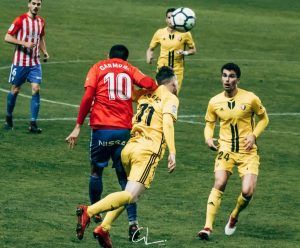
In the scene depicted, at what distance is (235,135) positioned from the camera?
1583 cm

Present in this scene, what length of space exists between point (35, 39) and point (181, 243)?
9.32 meters

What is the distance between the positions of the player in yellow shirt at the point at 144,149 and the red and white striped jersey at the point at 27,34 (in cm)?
802

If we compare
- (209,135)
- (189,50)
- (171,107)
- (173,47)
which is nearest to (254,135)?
(209,135)

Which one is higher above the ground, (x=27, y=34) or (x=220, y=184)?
(x=27, y=34)

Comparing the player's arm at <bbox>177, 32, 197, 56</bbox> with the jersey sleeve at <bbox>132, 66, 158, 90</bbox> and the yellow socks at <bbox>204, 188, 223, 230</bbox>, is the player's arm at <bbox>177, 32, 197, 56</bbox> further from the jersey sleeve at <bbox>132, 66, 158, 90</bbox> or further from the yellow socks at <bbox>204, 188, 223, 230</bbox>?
the yellow socks at <bbox>204, 188, 223, 230</bbox>

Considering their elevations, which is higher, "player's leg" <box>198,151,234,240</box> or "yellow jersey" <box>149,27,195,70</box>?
"yellow jersey" <box>149,27,195,70</box>

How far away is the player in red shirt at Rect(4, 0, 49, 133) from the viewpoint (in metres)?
22.6

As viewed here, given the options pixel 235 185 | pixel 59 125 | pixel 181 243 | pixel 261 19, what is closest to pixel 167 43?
pixel 59 125

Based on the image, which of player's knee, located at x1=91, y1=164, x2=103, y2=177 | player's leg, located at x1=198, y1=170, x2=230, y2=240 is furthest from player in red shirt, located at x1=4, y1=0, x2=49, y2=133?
player's leg, located at x1=198, y1=170, x2=230, y2=240

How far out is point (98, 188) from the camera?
51.7 ft

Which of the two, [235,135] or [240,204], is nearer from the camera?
[240,204]

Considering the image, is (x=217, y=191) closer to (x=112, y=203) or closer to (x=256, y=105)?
(x=256, y=105)

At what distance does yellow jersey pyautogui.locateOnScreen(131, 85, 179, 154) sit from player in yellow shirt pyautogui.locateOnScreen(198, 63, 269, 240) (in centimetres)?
108

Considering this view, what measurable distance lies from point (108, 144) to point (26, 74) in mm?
7878
